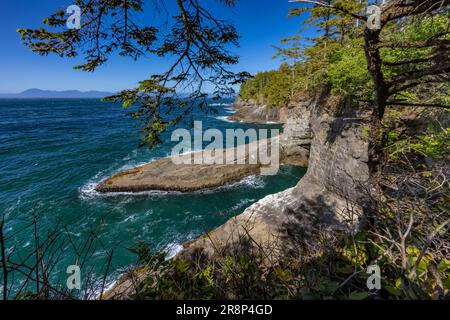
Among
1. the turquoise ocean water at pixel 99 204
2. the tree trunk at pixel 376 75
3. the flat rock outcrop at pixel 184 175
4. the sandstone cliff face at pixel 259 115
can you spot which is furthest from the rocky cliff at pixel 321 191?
the sandstone cliff face at pixel 259 115

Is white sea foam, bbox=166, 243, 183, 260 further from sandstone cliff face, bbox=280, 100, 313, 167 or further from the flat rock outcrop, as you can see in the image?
sandstone cliff face, bbox=280, 100, 313, 167

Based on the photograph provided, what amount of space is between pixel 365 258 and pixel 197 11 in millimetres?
4444

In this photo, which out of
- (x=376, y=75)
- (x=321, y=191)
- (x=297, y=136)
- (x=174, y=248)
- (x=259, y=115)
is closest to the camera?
(x=376, y=75)

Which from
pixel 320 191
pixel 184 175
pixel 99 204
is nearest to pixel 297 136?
pixel 320 191

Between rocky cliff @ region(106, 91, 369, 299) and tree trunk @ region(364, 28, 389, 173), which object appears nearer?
tree trunk @ region(364, 28, 389, 173)

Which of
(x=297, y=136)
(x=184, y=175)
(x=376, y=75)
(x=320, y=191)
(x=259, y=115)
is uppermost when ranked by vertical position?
(x=259, y=115)

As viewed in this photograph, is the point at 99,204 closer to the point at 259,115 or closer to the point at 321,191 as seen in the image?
the point at 321,191

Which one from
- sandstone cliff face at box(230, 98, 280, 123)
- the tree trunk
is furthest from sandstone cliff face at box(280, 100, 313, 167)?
sandstone cliff face at box(230, 98, 280, 123)

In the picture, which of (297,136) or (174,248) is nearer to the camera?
(174,248)

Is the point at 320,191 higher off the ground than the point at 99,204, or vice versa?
the point at 320,191

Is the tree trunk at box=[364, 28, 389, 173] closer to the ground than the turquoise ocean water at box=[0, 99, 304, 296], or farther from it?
farther from it

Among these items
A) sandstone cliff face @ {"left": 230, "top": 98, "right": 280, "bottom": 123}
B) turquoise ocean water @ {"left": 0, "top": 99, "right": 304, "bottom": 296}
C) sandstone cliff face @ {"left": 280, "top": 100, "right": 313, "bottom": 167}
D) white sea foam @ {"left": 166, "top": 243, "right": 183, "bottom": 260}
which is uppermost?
sandstone cliff face @ {"left": 230, "top": 98, "right": 280, "bottom": 123}
